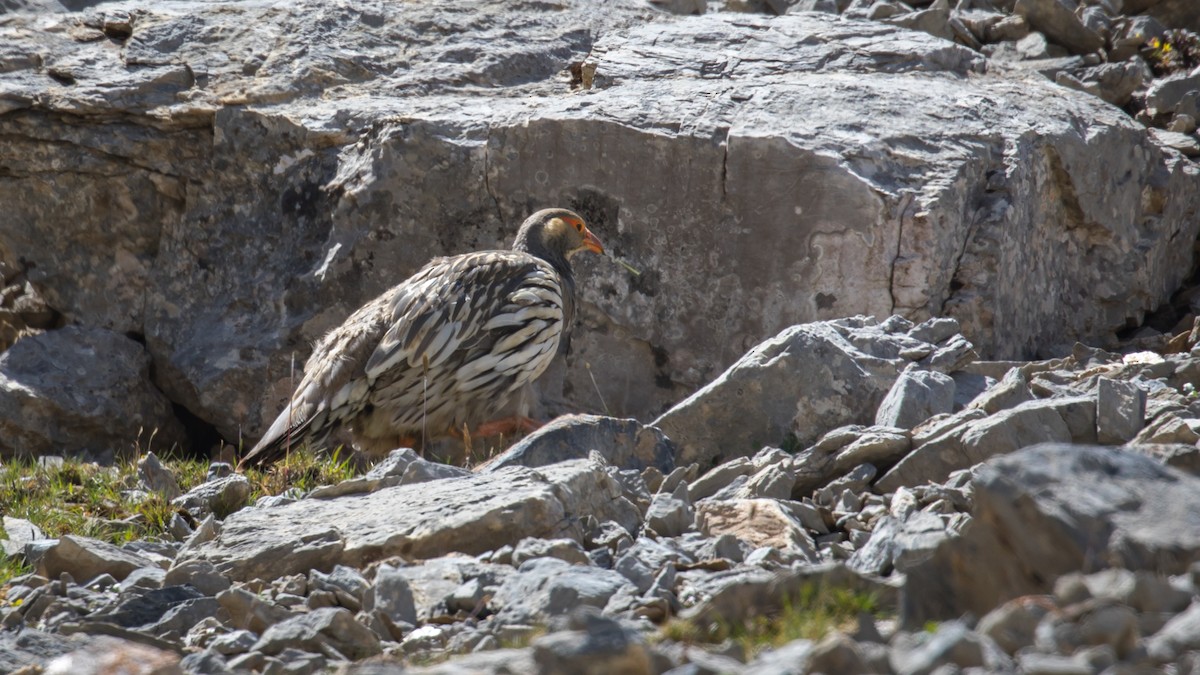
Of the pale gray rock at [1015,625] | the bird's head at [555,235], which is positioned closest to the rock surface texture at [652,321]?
the pale gray rock at [1015,625]

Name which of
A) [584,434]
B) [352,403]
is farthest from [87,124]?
[584,434]

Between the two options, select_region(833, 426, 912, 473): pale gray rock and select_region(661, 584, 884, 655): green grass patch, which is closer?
select_region(661, 584, 884, 655): green grass patch

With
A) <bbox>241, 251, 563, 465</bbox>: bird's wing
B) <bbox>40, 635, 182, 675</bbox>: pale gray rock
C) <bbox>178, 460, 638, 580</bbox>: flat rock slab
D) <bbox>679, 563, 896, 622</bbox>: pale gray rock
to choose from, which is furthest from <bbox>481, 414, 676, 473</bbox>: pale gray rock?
<bbox>40, 635, 182, 675</bbox>: pale gray rock

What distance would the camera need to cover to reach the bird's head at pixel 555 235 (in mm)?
8266

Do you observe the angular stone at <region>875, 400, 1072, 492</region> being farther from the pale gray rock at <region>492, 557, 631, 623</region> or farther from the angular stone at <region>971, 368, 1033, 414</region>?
the pale gray rock at <region>492, 557, 631, 623</region>

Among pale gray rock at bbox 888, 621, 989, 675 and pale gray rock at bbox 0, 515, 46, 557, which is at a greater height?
pale gray rock at bbox 888, 621, 989, 675

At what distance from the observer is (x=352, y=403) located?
7816 millimetres

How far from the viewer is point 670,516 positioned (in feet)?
16.6

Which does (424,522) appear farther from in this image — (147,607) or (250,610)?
(147,607)

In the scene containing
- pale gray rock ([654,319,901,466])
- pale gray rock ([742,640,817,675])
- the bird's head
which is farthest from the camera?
the bird's head

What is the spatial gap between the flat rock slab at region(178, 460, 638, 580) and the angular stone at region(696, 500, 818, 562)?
345mm

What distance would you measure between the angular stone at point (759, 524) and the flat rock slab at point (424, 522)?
35cm

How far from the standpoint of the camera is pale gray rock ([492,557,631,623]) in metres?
3.94

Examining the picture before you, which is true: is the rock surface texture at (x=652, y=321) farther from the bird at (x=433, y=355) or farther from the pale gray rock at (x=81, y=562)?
the bird at (x=433, y=355)
